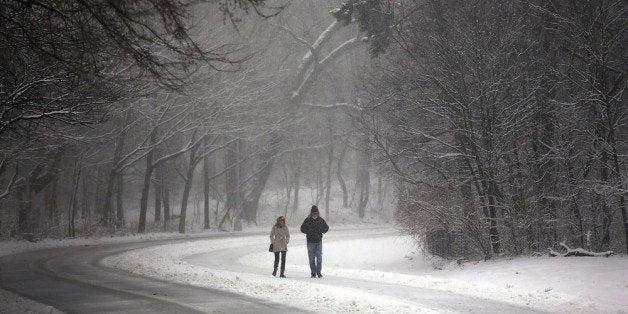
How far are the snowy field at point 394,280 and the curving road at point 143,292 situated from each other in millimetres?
172

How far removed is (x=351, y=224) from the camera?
50.3 m

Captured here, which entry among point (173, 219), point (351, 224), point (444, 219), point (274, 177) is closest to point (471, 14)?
point (444, 219)

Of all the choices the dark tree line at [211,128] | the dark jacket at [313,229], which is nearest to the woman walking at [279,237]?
the dark jacket at [313,229]

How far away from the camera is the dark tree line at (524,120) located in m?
17.5

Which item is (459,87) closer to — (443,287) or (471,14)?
(471,14)

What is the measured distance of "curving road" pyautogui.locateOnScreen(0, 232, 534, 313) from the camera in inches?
419

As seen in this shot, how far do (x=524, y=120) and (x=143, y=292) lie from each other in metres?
12.7

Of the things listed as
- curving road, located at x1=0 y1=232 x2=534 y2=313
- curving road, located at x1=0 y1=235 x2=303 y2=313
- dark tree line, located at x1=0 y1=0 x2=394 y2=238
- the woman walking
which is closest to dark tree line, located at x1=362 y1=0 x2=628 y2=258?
dark tree line, located at x1=0 y1=0 x2=394 y2=238

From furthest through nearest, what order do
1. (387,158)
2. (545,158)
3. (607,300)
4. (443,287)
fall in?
(387,158) < (545,158) < (443,287) < (607,300)

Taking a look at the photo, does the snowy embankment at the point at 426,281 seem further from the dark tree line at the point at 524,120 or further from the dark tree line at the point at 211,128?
the dark tree line at the point at 211,128

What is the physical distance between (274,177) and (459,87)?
169 ft

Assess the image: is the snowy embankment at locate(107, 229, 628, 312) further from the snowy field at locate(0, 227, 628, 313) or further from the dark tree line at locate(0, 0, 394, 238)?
the dark tree line at locate(0, 0, 394, 238)

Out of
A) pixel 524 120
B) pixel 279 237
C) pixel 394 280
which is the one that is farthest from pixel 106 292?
pixel 524 120

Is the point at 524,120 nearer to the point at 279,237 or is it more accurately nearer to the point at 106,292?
the point at 279,237
